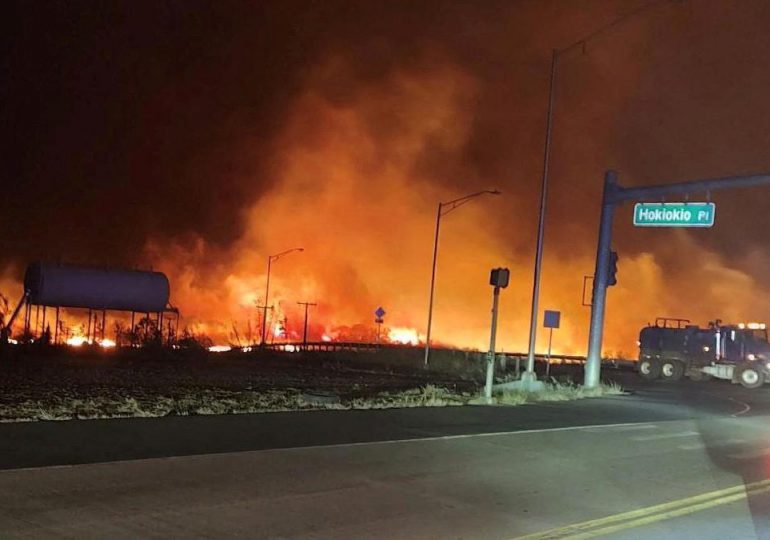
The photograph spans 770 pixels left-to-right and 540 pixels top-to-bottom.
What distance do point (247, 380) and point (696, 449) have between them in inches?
553

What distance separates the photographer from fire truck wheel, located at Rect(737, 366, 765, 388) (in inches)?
1422

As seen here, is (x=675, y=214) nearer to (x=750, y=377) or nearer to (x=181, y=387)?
(x=181, y=387)

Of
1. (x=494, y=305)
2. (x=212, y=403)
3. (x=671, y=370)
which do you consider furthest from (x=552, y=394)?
(x=671, y=370)

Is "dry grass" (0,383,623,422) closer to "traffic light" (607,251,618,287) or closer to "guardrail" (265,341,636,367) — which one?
"traffic light" (607,251,618,287)

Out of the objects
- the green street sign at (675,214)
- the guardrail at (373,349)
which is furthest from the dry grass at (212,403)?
the guardrail at (373,349)

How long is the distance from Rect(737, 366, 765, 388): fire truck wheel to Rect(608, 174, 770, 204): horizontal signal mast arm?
14018 millimetres

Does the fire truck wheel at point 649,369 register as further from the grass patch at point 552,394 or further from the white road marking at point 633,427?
the white road marking at point 633,427

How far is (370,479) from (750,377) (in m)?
30.9

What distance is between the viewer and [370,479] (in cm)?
1000

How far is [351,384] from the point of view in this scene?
25000 mm

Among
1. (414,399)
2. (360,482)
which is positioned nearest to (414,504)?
(360,482)

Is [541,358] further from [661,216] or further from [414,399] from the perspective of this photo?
[414,399]

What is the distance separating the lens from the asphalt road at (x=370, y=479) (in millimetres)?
7840

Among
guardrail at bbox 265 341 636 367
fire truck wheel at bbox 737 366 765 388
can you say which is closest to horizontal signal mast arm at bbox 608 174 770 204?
fire truck wheel at bbox 737 366 765 388
